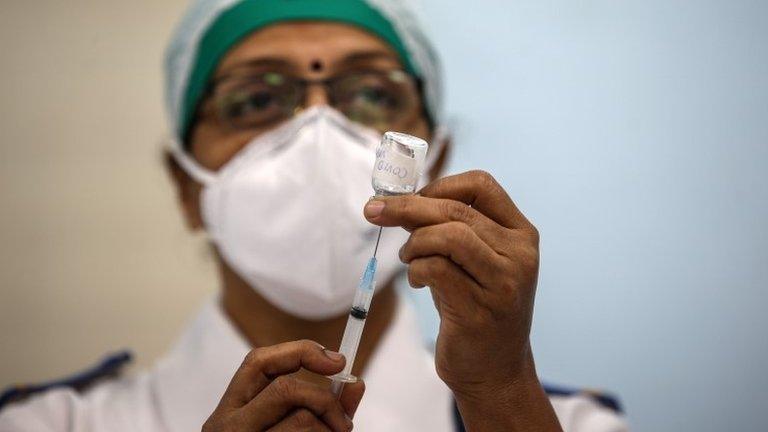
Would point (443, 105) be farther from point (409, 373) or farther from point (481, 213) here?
point (481, 213)

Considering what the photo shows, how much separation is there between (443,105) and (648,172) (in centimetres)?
37

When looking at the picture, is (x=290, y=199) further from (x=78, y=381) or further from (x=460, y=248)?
(x=78, y=381)

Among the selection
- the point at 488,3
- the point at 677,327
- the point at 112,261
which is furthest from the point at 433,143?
the point at 112,261

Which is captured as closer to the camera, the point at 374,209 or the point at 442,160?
the point at 374,209

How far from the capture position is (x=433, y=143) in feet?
3.85

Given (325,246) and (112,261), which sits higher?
(325,246)

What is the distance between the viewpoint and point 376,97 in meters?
1.10

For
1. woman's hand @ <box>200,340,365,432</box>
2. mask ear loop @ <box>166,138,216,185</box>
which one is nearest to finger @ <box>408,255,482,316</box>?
woman's hand @ <box>200,340,365,432</box>

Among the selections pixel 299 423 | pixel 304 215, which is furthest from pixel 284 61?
pixel 299 423

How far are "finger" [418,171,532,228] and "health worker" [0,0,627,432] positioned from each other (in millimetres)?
227

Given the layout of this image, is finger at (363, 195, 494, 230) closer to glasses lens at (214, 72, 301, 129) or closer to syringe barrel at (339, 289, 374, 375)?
syringe barrel at (339, 289, 374, 375)

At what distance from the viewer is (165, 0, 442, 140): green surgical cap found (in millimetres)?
1079

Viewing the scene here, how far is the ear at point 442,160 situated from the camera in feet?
4.04

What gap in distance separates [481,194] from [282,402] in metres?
0.26
